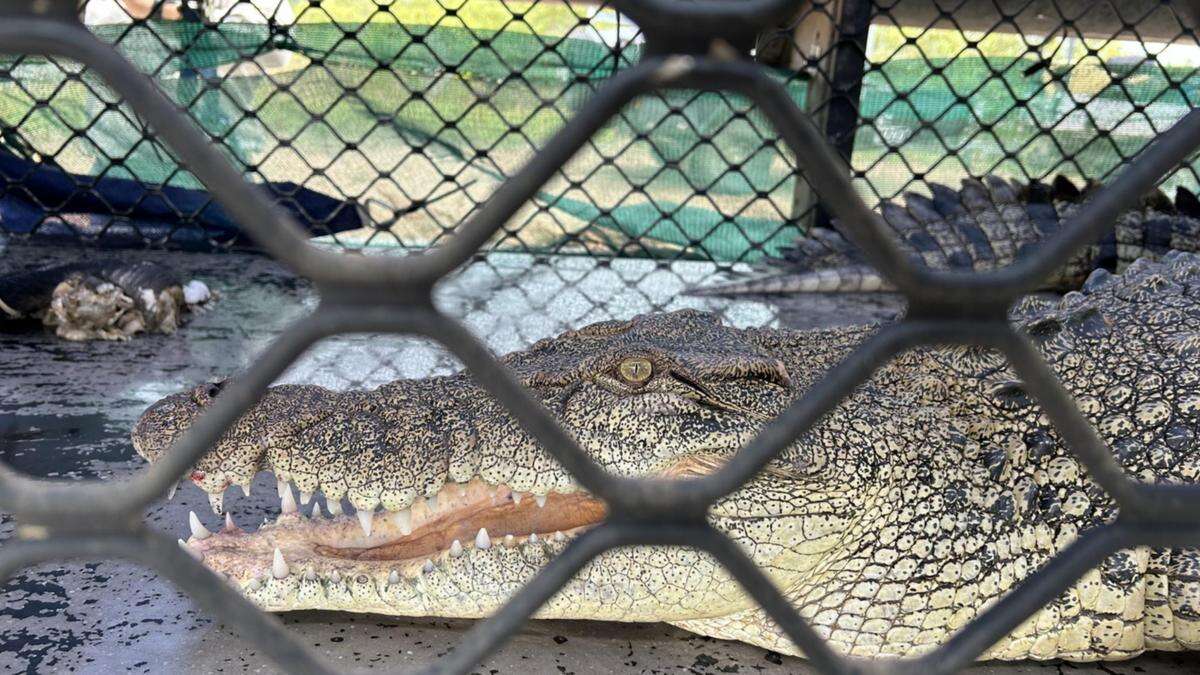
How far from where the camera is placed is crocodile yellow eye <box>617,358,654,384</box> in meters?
1.88

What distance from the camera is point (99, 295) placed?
133 inches

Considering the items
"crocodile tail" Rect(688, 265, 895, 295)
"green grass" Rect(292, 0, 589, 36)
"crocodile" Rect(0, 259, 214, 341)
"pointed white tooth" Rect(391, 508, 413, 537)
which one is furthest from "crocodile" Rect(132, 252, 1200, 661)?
"green grass" Rect(292, 0, 589, 36)

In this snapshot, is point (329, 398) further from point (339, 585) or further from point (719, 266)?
point (719, 266)

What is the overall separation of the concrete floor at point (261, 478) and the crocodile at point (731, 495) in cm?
10

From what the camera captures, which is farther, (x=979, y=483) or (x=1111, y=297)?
(x=1111, y=297)

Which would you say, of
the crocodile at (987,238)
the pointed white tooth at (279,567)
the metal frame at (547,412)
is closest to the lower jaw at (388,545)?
the pointed white tooth at (279,567)

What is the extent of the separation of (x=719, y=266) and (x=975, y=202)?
1.37 m

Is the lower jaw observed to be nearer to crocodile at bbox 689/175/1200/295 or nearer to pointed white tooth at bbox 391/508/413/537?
pointed white tooth at bbox 391/508/413/537

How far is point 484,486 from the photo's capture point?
6.12 feet

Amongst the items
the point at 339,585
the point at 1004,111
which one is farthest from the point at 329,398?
the point at 1004,111

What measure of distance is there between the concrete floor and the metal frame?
111 cm

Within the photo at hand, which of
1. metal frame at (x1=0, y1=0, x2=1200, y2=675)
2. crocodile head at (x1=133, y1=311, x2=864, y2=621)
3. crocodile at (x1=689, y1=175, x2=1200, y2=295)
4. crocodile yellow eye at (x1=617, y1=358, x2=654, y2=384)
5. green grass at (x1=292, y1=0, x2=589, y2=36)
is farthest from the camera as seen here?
green grass at (x1=292, y1=0, x2=589, y2=36)

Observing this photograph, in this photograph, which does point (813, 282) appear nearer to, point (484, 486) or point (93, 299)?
point (484, 486)

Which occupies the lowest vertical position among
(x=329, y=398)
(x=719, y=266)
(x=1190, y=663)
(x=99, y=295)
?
(x=1190, y=663)
